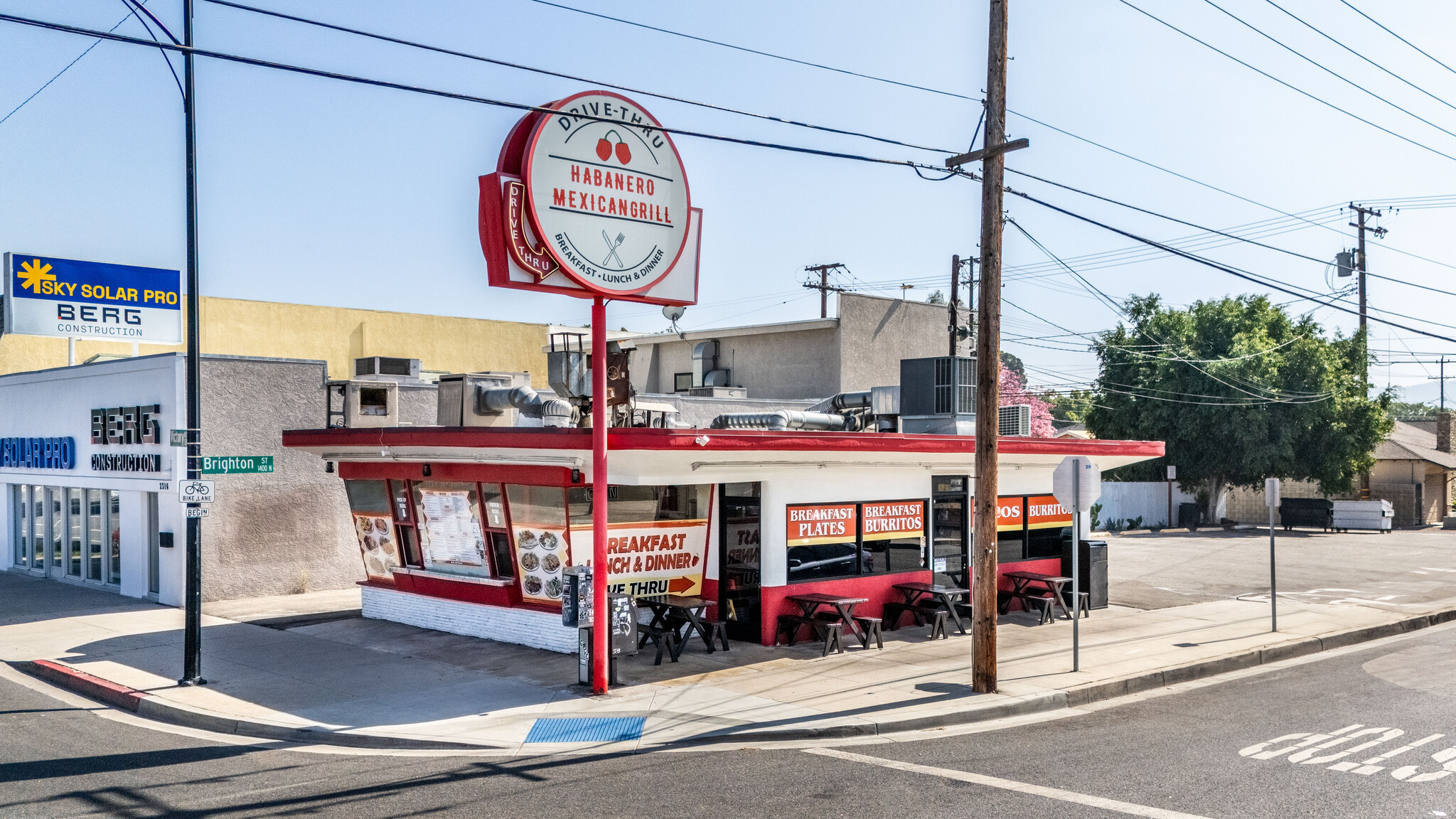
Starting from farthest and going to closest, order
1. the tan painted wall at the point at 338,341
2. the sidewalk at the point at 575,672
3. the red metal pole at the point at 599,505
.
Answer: the tan painted wall at the point at 338,341 < the red metal pole at the point at 599,505 < the sidewalk at the point at 575,672

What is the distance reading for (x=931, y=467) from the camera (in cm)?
1738

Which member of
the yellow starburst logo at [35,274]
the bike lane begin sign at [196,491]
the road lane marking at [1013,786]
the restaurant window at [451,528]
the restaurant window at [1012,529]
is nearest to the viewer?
the road lane marking at [1013,786]

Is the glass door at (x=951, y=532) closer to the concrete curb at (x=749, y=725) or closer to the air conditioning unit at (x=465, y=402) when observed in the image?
the concrete curb at (x=749, y=725)

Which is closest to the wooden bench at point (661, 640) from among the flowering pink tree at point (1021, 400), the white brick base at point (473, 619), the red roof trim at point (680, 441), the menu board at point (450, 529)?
the white brick base at point (473, 619)

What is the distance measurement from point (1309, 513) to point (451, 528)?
38791mm

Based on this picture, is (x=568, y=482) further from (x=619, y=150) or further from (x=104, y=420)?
(x=104, y=420)

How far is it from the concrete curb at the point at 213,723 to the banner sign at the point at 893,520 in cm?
768

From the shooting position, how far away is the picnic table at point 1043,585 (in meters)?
18.2

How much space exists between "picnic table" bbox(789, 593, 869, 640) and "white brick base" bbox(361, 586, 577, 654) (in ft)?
10.2

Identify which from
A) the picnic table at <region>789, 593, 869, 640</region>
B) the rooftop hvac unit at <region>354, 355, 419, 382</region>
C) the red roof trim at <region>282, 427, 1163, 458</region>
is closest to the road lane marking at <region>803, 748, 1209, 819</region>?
the red roof trim at <region>282, 427, 1163, 458</region>

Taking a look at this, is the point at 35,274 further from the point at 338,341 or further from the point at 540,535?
the point at 338,341

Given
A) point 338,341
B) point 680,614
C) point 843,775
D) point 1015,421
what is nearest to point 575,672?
point 680,614

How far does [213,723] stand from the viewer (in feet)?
37.3

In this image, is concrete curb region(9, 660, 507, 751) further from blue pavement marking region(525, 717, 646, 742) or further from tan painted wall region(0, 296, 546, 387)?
tan painted wall region(0, 296, 546, 387)
